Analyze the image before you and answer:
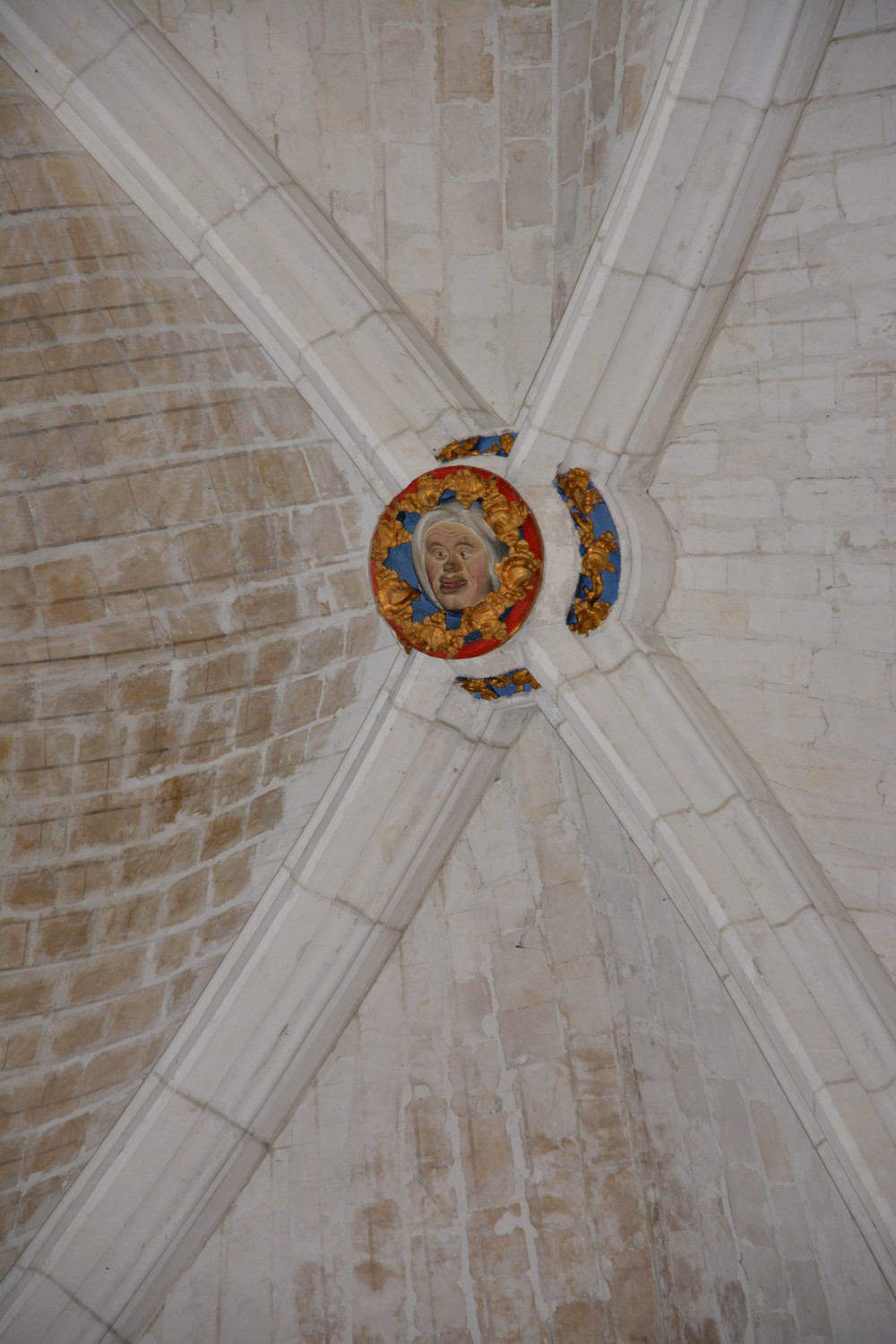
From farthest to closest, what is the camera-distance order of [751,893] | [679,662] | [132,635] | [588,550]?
[679,662] → [588,550] → [751,893] → [132,635]

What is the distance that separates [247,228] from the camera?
4.00m

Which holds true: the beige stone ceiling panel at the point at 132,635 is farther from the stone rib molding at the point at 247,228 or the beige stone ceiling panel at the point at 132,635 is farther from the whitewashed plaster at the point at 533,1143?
the whitewashed plaster at the point at 533,1143

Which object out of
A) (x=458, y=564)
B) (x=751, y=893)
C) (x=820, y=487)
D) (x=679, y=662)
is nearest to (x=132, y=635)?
(x=458, y=564)

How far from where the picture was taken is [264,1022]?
4.24m

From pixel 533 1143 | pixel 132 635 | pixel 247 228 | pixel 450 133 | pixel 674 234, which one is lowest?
pixel 533 1143

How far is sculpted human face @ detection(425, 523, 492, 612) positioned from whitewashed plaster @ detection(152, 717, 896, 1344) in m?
0.71

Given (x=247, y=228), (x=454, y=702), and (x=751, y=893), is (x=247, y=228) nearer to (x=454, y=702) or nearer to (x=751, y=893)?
(x=454, y=702)

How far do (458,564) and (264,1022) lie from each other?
176 centimetres

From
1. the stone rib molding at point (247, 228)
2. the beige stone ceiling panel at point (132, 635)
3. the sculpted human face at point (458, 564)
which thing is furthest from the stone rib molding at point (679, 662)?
the beige stone ceiling panel at point (132, 635)

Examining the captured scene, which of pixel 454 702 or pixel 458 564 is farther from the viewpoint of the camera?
pixel 454 702

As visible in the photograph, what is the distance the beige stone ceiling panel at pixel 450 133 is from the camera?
407cm

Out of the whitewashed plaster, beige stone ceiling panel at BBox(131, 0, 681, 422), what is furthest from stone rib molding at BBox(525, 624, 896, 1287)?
beige stone ceiling panel at BBox(131, 0, 681, 422)

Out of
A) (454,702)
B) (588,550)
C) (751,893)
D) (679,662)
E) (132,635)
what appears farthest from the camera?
(454,702)

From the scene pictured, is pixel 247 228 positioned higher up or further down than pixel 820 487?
higher up
